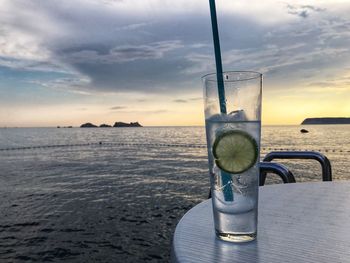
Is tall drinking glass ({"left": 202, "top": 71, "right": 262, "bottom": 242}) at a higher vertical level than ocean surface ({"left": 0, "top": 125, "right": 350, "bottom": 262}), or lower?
higher

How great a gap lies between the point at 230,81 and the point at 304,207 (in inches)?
24.3

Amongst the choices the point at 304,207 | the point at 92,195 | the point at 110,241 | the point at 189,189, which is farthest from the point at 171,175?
the point at 304,207

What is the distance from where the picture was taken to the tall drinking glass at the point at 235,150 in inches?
37.0

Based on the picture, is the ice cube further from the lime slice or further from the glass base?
the glass base

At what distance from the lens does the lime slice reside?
950 mm

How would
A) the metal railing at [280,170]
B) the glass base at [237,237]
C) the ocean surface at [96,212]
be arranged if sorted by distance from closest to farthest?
1. the glass base at [237,237]
2. the metal railing at [280,170]
3. the ocean surface at [96,212]

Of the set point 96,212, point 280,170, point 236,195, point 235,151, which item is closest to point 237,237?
point 236,195

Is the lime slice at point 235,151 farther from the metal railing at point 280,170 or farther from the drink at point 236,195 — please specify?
the metal railing at point 280,170

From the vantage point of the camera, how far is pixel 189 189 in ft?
64.6

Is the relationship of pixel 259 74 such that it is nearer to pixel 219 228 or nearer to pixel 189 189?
pixel 219 228

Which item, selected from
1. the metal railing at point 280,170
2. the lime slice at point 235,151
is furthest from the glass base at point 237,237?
the metal railing at point 280,170

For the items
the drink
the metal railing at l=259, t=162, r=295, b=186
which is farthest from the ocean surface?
the drink

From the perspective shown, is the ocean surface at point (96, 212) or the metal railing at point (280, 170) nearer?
the metal railing at point (280, 170)

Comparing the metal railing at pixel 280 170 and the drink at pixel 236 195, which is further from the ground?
the drink at pixel 236 195
